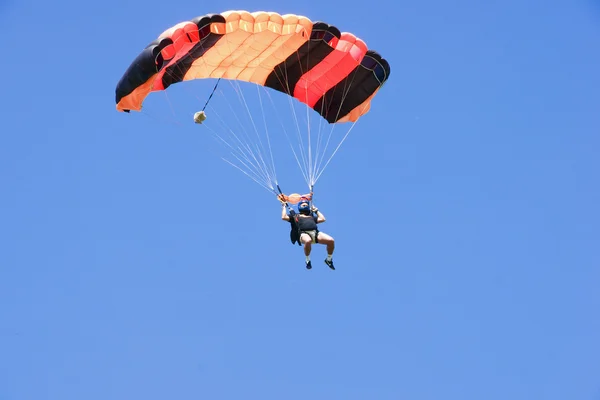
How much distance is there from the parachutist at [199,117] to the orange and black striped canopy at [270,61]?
2.25 ft

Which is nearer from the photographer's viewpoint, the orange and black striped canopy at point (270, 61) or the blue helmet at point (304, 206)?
the orange and black striped canopy at point (270, 61)

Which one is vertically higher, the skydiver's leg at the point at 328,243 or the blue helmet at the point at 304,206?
the blue helmet at the point at 304,206

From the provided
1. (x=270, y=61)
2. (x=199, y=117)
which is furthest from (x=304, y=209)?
(x=270, y=61)

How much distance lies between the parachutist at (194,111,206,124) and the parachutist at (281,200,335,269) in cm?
229

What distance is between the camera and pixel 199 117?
19.3m

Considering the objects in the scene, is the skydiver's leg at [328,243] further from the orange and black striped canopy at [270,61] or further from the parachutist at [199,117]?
the orange and black striped canopy at [270,61]

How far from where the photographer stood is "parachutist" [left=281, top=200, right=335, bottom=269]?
18003 mm

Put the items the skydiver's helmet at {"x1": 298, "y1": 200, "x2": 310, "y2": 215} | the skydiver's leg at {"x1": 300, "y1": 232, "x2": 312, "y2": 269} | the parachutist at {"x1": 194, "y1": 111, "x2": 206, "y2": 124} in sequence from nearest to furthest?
the skydiver's leg at {"x1": 300, "y1": 232, "x2": 312, "y2": 269}, the skydiver's helmet at {"x1": 298, "y1": 200, "x2": 310, "y2": 215}, the parachutist at {"x1": 194, "y1": 111, "x2": 206, "y2": 124}

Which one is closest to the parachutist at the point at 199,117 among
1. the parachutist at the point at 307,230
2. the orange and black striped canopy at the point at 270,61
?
the orange and black striped canopy at the point at 270,61

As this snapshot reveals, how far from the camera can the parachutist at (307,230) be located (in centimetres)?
1800

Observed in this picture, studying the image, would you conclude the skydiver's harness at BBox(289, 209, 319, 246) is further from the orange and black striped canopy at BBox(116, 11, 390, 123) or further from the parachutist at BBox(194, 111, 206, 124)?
the orange and black striped canopy at BBox(116, 11, 390, 123)

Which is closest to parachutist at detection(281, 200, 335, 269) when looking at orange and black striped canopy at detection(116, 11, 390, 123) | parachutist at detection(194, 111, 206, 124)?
parachutist at detection(194, 111, 206, 124)

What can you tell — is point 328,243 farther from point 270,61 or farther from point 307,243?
point 270,61

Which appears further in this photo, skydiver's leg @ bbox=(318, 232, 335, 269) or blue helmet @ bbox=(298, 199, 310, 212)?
blue helmet @ bbox=(298, 199, 310, 212)
